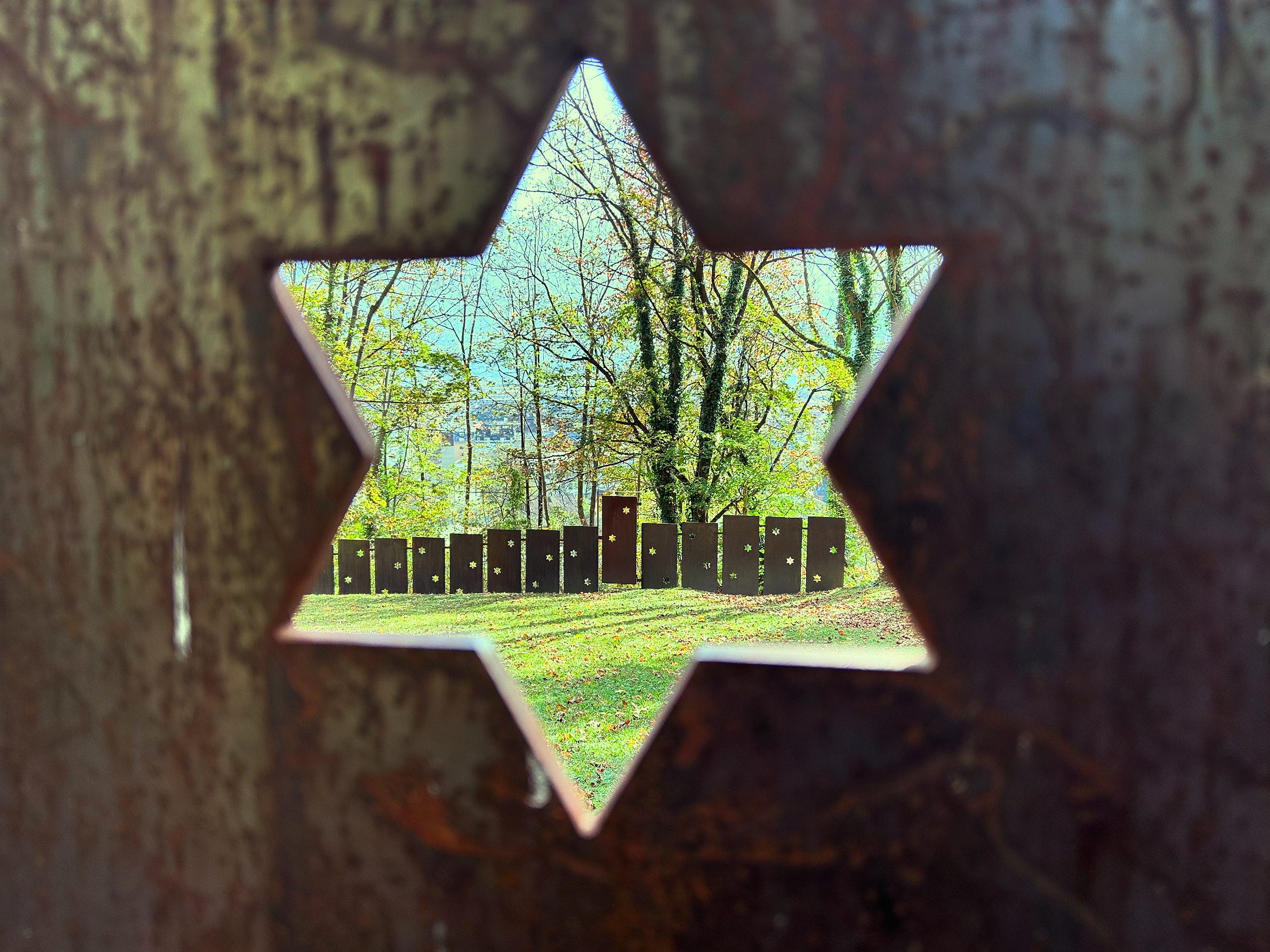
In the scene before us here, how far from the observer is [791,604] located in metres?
6.66

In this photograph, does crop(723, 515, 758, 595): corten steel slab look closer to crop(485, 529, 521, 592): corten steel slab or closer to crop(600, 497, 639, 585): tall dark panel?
crop(600, 497, 639, 585): tall dark panel

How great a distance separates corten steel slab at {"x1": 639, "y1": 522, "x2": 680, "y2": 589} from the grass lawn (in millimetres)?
116

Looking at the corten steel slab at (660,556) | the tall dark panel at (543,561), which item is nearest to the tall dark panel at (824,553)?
the corten steel slab at (660,556)

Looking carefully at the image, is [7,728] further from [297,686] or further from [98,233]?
[98,233]

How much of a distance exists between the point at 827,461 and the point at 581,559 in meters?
6.77

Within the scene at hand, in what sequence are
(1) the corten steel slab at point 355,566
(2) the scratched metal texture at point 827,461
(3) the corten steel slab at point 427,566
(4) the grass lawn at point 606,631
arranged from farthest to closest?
1. (1) the corten steel slab at point 355,566
2. (3) the corten steel slab at point 427,566
3. (4) the grass lawn at point 606,631
4. (2) the scratched metal texture at point 827,461


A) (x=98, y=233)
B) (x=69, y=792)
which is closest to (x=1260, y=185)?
(x=98, y=233)

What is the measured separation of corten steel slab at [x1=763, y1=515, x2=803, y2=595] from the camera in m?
6.81

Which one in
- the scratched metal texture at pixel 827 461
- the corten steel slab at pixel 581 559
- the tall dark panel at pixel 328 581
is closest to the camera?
the scratched metal texture at pixel 827 461

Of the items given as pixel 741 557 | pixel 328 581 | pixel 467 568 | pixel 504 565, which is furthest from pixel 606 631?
pixel 328 581

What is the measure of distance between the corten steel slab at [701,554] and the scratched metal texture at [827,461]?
6.38 metres

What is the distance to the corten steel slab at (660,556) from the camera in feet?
23.0

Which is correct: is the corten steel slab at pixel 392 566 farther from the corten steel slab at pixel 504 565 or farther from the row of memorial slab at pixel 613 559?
the corten steel slab at pixel 504 565

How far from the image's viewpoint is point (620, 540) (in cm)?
713
